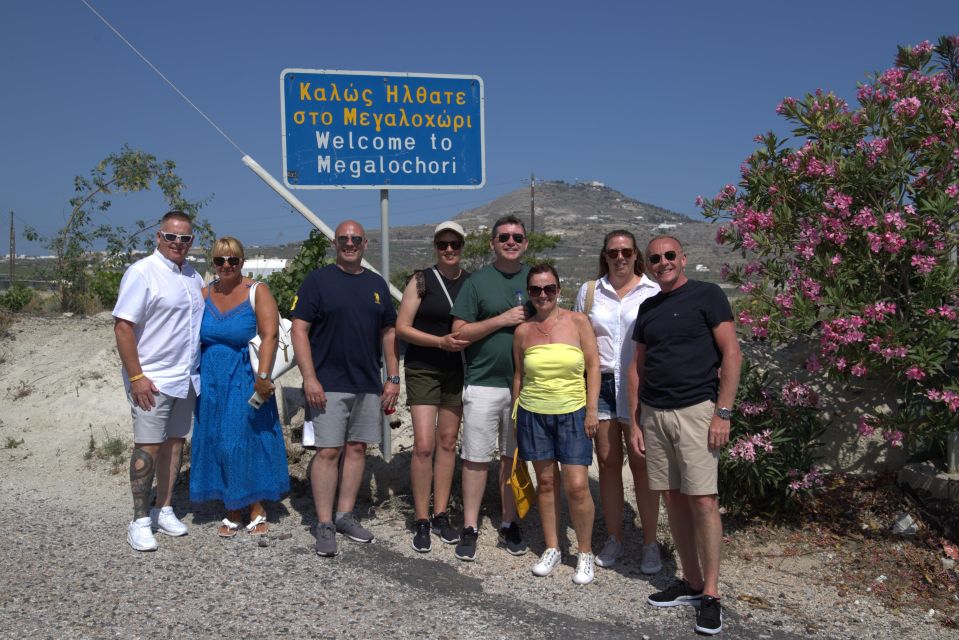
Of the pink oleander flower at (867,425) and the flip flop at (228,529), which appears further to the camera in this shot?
the flip flop at (228,529)

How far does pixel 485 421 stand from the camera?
15.4 feet

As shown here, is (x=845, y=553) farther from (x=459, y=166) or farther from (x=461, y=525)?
(x=459, y=166)

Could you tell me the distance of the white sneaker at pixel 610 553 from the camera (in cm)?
465

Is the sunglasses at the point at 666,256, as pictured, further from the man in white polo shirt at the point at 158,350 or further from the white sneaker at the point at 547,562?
the man in white polo shirt at the point at 158,350

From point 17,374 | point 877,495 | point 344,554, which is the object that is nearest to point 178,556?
point 344,554

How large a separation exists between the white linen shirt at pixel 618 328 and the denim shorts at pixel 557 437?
0.24 metres

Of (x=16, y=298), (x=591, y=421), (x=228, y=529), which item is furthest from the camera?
(x=16, y=298)

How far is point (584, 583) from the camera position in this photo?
4375 millimetres

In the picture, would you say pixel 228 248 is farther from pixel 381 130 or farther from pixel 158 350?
pixel 381 130

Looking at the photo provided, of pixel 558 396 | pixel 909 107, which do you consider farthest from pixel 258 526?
pixel 909 107

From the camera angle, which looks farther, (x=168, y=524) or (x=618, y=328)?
(x=168, y=524)

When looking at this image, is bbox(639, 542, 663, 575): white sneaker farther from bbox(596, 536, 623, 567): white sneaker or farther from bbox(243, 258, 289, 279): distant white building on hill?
bbox(243, 258, 289, 279): distant white building on hill

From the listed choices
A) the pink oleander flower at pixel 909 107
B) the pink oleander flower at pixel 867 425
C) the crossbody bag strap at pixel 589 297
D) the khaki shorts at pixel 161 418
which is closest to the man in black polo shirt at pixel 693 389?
the crossbody bag strap at pixel 589 297

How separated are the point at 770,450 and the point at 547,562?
1409 mm
